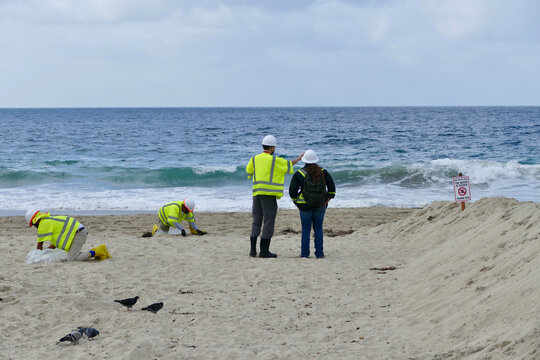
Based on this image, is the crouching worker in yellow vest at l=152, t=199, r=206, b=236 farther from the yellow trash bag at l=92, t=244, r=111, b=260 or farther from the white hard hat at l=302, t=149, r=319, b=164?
the white hard hat at l=302, t=149, r=319, b=164

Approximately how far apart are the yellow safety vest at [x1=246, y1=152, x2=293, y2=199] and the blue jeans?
581mm

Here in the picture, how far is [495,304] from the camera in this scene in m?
5.09

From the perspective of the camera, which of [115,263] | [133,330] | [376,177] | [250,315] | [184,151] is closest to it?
[133,330]

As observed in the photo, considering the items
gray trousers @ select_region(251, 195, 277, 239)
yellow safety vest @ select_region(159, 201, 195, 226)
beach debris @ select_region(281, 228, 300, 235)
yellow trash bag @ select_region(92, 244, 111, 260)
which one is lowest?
beach debris @ select_region(281, 228, 300, 235)

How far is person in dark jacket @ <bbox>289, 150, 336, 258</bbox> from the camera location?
8703mm

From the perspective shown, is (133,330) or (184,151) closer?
(133,330)

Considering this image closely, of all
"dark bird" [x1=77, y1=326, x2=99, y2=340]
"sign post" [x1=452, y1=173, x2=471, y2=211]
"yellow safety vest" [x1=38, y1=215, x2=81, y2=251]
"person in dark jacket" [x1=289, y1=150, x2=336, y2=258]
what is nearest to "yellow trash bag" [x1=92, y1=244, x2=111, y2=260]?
"yellow safety vest" [x1=38, y1=215, x2=81, y2=251]

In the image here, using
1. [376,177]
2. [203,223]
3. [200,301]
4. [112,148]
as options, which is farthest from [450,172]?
[112,148]

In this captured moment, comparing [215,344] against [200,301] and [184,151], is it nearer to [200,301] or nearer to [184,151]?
[200,301]

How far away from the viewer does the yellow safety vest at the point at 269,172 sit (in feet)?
28.5

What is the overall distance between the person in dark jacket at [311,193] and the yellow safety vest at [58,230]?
127 inches

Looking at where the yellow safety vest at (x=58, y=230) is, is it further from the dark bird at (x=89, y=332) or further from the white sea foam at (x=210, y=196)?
the white sea foam at (x=210, y=196)

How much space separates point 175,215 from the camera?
37.1 feet

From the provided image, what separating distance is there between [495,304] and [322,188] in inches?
154
